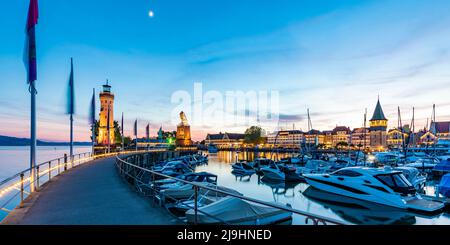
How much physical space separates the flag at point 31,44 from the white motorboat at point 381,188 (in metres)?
21.5

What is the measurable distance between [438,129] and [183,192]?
22587cm

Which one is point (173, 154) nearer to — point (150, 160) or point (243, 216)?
point (150, 160)

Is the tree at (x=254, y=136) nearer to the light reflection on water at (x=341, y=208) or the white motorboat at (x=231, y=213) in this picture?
the light reflection on water at (x=341, y=208)

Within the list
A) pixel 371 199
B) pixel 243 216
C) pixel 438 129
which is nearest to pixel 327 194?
pixel 371 199

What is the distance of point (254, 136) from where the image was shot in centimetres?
16912

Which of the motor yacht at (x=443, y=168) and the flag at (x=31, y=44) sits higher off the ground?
the flag at (x=31, y=44)

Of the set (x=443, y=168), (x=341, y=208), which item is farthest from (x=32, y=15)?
(x=443, y=168)

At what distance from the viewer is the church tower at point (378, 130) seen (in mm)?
142750

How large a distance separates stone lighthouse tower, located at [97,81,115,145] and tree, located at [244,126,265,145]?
333ft

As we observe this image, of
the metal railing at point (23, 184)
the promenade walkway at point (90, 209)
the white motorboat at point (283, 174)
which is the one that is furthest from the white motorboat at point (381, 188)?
the metal railing at point (23, 184)

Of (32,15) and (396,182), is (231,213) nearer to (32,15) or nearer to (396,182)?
(32,15)

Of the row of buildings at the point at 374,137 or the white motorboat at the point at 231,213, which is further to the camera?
the row of buildings at the point at 374,137

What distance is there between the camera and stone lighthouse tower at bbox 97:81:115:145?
78.5 meters

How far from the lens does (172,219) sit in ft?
22.0
